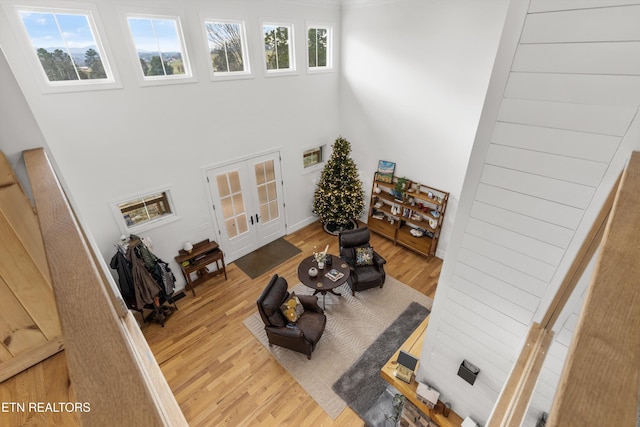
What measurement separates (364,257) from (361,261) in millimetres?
86

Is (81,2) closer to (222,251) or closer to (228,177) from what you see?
(228,177)

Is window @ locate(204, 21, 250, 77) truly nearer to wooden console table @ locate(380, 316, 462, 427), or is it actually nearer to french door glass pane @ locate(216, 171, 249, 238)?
french door glass pane @ locate(216, 171, 249, 238)

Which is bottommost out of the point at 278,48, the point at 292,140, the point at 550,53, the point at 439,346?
the point at 439,346

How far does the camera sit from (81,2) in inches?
122

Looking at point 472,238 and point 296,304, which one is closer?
point 472,238

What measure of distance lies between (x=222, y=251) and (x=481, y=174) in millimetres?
4617

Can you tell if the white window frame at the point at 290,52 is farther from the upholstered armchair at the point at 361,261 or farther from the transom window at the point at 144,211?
the upholstered armchair at the point at 361,261

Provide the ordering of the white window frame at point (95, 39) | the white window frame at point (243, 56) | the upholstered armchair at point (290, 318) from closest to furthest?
1. the white window frame at point (95, 39)
2. the upholstered armchair at point (290, 318)
3. the white window frame at point (243, 56)

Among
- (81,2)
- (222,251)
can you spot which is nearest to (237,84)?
(81,2)

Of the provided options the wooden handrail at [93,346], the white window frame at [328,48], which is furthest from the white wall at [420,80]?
the wooden handrail at [93,346]

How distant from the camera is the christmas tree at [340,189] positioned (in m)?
6.02

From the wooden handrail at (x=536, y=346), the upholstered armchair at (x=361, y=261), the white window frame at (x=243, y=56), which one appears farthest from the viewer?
the upholstered armchair at (x=361, y=261)

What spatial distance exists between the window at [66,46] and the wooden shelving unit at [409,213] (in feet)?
15.5

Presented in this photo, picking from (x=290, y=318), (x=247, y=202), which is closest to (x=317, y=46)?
(x=247, y=202)
